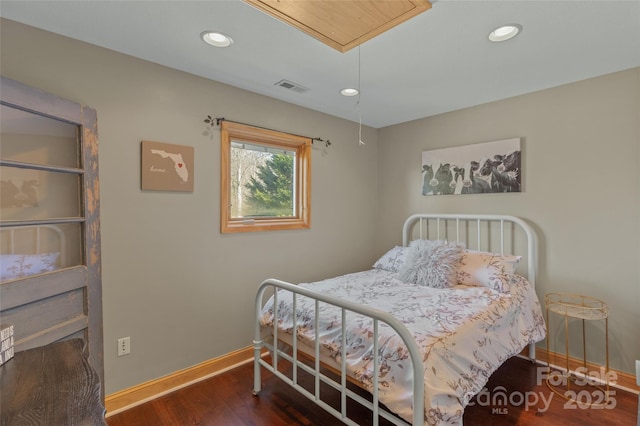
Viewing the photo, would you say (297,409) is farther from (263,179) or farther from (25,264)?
(263,179)

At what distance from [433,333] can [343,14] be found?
1.66 m

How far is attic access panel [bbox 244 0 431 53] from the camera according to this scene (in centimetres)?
144

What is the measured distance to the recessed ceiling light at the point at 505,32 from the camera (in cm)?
171

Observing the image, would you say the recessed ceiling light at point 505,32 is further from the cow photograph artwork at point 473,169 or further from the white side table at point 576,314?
the white side table at point 576,314

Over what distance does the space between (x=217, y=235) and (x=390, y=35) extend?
1.86m

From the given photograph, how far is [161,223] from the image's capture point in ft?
7.18

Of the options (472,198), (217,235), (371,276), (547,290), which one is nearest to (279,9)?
(217,235)

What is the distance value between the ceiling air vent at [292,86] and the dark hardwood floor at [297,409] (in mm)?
2316

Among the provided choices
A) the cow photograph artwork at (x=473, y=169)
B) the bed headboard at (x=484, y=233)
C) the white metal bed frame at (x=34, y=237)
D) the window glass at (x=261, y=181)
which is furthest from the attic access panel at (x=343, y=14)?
the bed headboard at (x=484, y=233)

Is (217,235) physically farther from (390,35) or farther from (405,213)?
(405,213)

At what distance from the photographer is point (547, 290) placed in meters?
2.61

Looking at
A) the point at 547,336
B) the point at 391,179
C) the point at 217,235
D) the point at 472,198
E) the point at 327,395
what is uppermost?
the point at 391,179

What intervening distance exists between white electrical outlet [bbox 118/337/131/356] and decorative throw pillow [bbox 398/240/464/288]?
2.10 m

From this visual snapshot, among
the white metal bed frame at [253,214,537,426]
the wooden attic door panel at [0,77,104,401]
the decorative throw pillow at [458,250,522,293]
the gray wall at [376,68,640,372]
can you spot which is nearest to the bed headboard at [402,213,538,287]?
the white metal bed frame at [253,214,537,426]
